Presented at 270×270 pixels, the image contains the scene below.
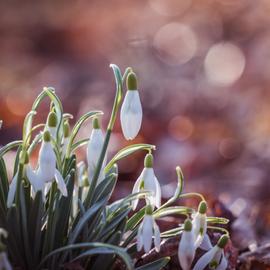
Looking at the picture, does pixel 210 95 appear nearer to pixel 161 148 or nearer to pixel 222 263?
pixel 161 148

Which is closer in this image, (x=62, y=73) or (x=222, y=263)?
(x=222, y=263)

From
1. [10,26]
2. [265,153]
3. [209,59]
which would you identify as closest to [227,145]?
[265,153]

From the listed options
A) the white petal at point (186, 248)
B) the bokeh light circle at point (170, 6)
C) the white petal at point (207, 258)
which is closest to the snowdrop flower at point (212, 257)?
the white petal at point (207, 258)

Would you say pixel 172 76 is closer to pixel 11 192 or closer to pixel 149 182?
pixel 149 182

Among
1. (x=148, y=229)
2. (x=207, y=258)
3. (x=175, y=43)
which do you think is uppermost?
(x=148, y=229)

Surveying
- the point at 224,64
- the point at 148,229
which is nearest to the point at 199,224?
the point at 148,229

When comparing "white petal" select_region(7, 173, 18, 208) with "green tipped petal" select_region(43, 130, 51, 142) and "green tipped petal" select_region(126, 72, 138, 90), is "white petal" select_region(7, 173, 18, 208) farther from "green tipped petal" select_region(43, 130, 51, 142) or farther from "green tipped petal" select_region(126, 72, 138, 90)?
"green tipped petal" select_region(126, 72, 138, 90)
